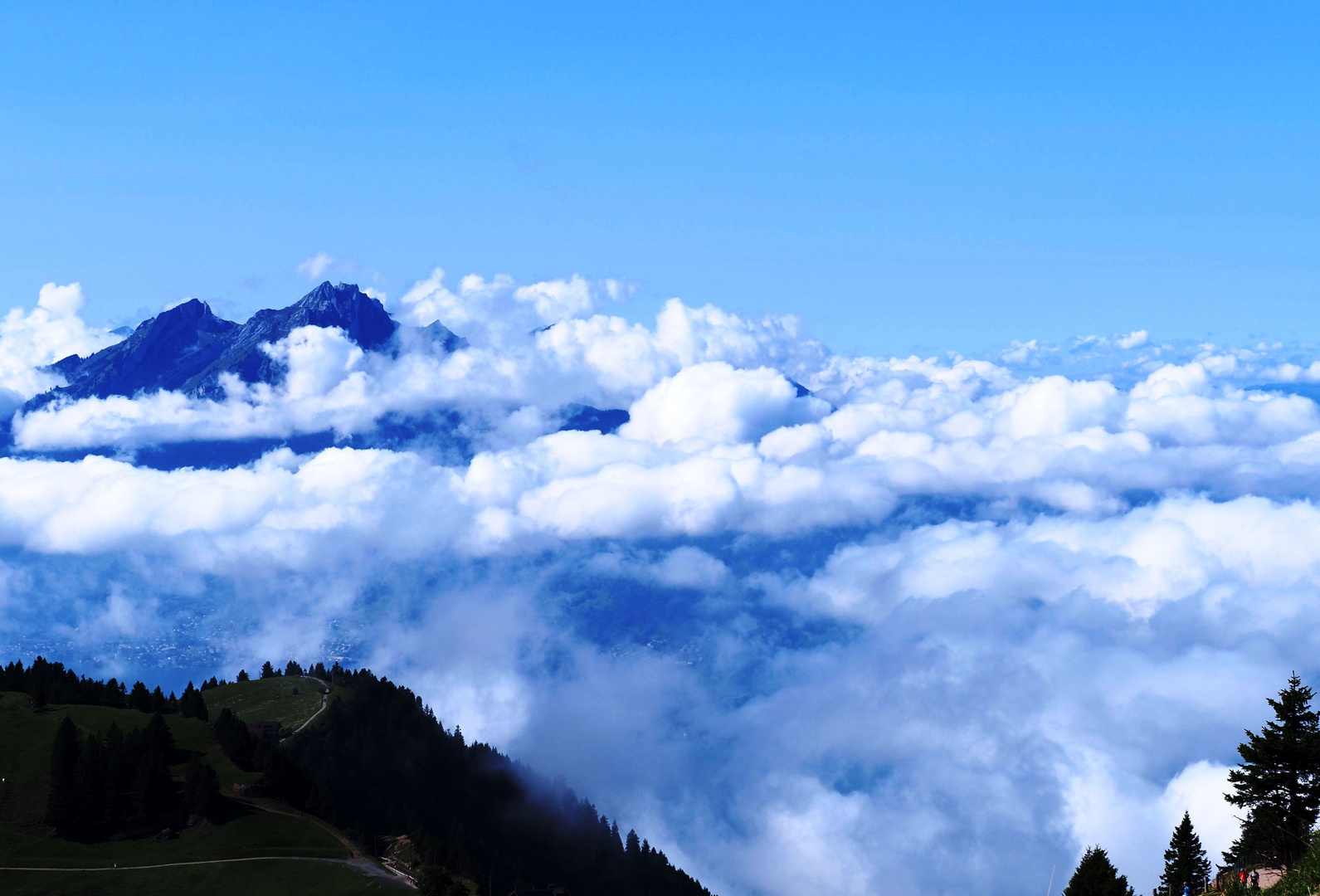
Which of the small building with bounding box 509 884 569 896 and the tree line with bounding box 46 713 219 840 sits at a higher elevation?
the tree line with bounding box 46 713 219 840

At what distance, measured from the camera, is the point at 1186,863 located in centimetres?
10831

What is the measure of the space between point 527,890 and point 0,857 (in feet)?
276

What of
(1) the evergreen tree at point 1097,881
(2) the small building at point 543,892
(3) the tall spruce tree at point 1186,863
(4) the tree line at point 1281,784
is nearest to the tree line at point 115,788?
(2) the small building at point 543,892

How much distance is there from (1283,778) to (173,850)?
436 feet

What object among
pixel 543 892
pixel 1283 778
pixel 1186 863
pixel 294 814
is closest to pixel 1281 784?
pixel 1283 778

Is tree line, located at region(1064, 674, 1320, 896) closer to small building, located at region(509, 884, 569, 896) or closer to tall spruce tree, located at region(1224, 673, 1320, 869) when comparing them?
tall spruce tree, located at region(1224, 673, 1320, 869)

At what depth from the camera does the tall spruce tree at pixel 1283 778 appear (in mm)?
68625

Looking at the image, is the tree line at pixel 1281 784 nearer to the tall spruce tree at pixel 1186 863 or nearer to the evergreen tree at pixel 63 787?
the tall spruce tree at pixel 1186 863

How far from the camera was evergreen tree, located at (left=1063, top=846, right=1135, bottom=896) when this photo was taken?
82.8 metres

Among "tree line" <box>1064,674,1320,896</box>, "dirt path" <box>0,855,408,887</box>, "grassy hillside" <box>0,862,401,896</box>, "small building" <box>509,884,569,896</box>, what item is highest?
"tree line" <box>1064,674,1320,896</box>

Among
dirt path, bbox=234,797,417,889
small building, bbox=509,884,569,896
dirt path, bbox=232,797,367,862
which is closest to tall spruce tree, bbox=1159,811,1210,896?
dirt path, bbox=234,797,417,889

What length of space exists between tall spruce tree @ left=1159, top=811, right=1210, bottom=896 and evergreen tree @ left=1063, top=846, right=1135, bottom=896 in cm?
1468

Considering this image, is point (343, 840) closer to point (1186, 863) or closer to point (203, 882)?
point (203, 882)

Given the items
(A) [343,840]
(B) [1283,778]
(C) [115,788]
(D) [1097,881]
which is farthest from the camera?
(A) [343,840]
